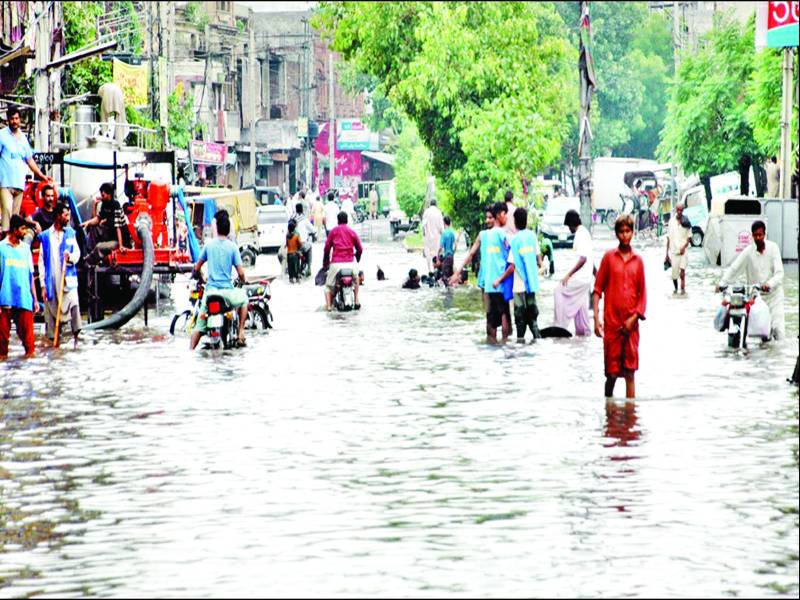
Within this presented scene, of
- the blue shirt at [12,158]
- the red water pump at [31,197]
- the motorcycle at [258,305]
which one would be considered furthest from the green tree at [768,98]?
the blue shirt at [12,158]

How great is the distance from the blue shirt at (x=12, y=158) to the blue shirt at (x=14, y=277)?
3717mm

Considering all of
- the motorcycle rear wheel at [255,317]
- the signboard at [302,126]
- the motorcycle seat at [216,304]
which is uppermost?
the signboard at [302,126]

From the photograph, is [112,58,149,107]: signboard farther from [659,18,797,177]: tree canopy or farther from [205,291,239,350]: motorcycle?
[205,291,239,350]: motorcycle

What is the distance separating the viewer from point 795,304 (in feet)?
102

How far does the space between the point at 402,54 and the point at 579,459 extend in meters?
30.9

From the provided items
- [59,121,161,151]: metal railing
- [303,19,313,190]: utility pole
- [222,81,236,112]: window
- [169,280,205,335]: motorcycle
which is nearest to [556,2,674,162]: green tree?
[303,19,313,190]: utility pole

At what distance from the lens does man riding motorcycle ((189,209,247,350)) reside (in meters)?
22.1

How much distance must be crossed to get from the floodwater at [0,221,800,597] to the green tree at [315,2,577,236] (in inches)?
772

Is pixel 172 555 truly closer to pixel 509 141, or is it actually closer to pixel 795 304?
pixel 795 304

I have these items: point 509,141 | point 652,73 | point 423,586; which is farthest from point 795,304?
point 652,73

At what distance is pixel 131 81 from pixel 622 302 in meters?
36.2

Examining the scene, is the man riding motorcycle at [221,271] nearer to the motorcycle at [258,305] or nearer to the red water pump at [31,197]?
the motorcycle at [258,305]

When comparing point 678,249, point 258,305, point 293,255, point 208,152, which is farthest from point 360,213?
point 258,305

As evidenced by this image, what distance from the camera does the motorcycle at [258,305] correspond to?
2520cm
